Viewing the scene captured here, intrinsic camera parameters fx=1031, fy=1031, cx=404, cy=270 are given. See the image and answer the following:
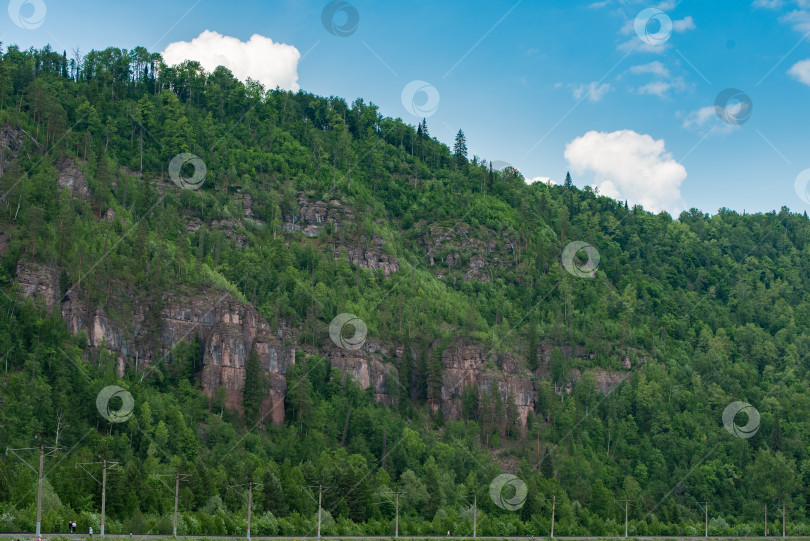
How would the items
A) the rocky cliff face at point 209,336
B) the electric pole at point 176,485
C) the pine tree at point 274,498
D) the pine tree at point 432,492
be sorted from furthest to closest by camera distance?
the rocky cliff face at point 209,336 → the pine tree at point 432,492 → the pine tree at point 274,498 → the electric pole at point 176,485

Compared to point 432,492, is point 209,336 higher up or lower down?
higher up

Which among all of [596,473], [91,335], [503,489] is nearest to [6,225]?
[91,335]

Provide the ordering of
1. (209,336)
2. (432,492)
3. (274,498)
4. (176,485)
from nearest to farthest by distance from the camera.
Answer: (176,485), (274,498), (432,492), (209,336)

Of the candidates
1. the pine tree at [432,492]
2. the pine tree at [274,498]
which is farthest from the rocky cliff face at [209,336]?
the pine tree at [274,498]

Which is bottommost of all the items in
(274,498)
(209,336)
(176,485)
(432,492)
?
(274,498)

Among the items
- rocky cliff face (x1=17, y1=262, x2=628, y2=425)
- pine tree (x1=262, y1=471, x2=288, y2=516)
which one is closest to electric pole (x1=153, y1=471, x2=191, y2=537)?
pine tree (x1=262, y1=471, x2=288, y2=516)

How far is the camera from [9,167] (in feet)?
625

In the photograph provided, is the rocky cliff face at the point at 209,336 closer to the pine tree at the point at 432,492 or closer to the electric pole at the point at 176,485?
the pine tree at the point at 432,492

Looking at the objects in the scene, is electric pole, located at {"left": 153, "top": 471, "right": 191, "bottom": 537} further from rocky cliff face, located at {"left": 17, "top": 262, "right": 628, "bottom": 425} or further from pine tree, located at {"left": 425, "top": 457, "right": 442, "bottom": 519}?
rocky cliff face, located at {"left": 17, "top": 262, "right": 628, "bottom": 425}

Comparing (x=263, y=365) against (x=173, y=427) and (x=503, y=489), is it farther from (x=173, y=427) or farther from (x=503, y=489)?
(x=503, y=489)

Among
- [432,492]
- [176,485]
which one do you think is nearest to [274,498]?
[176,485]

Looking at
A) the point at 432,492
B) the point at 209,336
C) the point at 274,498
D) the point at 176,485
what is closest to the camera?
the point at 176,485

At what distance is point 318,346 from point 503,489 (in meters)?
51.5

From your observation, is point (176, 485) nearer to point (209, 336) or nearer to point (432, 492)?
point (432, 492)
